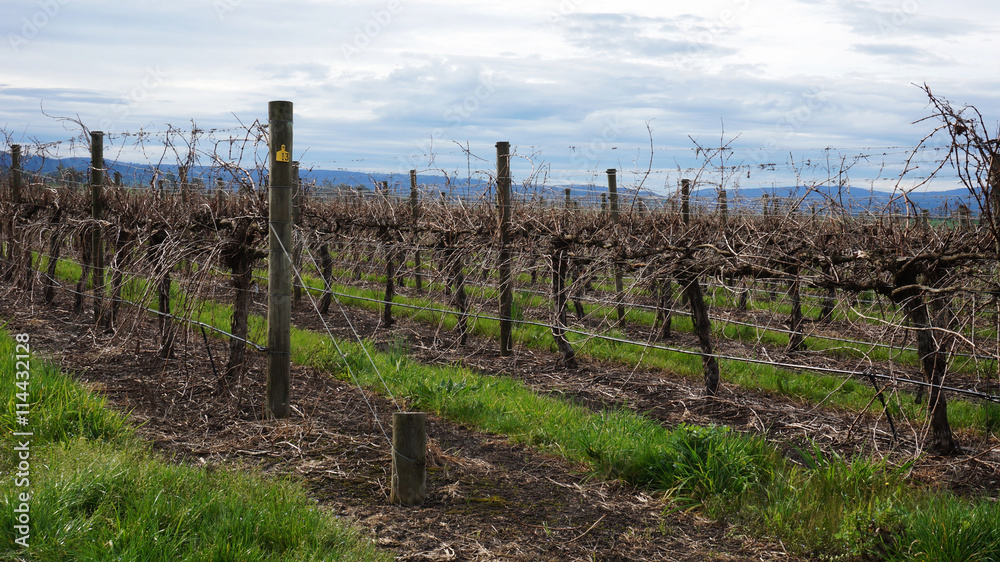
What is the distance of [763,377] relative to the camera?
7.14 meters

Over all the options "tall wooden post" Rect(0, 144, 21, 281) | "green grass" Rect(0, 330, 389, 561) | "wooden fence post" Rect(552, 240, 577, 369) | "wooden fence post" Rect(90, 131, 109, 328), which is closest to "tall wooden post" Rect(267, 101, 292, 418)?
"green grass" Rect(0, 330, 389, 561)

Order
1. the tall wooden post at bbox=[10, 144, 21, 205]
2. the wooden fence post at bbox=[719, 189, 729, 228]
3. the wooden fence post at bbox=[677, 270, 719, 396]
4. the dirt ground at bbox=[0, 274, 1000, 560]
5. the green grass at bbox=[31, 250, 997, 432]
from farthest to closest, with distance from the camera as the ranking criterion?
the tall wooden post at bbox=[10, 144, 21, 205]
the wooden fence post at bbox=[719, 189, 729, 228]
the wooden fence post at bbox=[677, 270, 719, 396]
the green grass at bbox=[31, 250, 997, 432]
the dirt ground at bbox=[0, 274, 1000, 560]

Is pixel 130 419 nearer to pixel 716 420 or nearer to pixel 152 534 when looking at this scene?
pixel 152 534

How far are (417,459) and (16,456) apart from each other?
87.6 inches

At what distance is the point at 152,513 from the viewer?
3.02m

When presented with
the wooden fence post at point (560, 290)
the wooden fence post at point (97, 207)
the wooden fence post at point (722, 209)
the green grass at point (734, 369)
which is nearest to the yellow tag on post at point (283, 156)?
the green grass at point (734, 369)

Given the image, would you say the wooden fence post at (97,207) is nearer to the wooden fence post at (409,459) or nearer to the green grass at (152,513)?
the green grass at (152,513)

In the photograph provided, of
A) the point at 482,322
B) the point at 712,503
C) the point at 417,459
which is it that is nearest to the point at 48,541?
the point at 417,459

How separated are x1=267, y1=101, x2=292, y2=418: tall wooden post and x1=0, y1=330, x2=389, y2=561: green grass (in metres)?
1.14

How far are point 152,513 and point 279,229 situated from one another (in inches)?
86.9

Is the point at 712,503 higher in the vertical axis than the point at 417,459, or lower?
lower

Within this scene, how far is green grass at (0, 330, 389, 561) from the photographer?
110 inches

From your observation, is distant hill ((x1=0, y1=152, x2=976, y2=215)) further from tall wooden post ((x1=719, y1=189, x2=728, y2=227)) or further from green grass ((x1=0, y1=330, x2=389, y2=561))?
green grass ((x1=0, y1=330, x2=389, y2=561))

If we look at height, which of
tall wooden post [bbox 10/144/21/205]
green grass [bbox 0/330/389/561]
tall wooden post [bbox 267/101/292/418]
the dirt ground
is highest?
tall wooden post [bbox 10/144/21/205]
